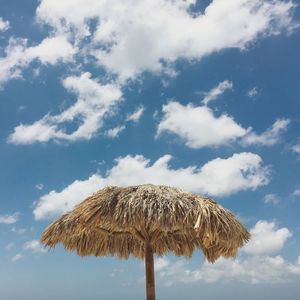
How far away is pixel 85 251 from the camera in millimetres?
9328

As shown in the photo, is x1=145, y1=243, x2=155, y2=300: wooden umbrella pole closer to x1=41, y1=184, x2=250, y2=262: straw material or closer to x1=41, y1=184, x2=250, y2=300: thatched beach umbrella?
x1=41, y1=184, x2=250, y2=300: thatched beach umbrella

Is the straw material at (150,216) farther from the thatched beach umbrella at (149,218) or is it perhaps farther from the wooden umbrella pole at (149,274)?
the wooden umbrella pole at (149,274)

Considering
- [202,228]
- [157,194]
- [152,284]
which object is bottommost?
[152,284]

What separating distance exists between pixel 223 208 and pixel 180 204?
0.84 m

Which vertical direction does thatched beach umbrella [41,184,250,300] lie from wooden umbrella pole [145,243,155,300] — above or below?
above

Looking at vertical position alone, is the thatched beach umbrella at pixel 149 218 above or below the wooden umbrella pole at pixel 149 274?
above

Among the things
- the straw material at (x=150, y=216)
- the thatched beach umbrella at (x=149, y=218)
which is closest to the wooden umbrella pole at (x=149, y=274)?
the thatched beach umbrella at (x=149, y=218)

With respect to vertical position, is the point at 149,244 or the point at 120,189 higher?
the point at 120,189

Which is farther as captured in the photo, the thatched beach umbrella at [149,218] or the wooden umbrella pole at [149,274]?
the wooden umbrella pole at [149,274]

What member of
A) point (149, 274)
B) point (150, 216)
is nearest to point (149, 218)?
point (150, 216)

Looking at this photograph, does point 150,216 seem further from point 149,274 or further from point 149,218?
point 149,274

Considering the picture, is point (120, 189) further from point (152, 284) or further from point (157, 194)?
point (152, 284)

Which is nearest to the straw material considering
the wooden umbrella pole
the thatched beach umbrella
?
the thatched beach umbrella

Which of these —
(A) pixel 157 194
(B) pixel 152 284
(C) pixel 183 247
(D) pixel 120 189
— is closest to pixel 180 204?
(A) pixel 157 194
